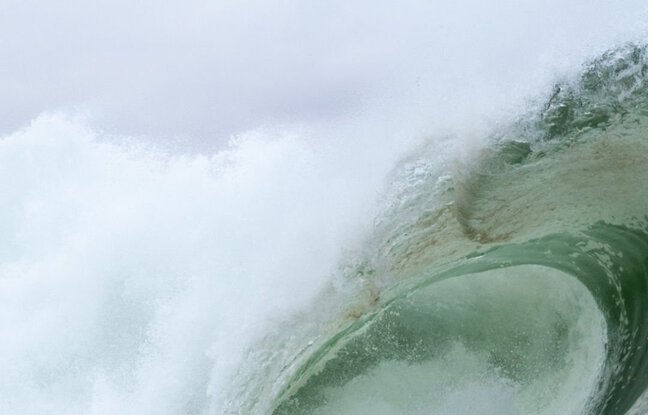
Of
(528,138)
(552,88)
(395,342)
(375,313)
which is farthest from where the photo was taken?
(552,88)

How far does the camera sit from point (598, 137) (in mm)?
8945

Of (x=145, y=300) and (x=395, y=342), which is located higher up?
(x=145, y=300)

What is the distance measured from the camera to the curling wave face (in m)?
6.25

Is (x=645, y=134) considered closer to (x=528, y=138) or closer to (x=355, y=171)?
(x=528, y=138)

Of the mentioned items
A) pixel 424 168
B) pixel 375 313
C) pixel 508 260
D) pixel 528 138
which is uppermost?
pixel 424 168

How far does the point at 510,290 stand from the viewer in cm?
700

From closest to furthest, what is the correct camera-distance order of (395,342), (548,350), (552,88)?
(548,350) → (395,342) → (552,88)

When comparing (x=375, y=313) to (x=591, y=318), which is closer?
(x=591, y=318)

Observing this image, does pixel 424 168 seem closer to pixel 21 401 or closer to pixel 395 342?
pixel 395 342

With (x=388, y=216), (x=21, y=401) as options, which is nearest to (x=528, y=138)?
(x=388, y=216)

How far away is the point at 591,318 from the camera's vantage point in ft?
21.4

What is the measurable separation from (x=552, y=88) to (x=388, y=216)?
3.26 m

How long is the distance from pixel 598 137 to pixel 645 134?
0.55 m

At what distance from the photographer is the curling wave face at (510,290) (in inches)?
246
